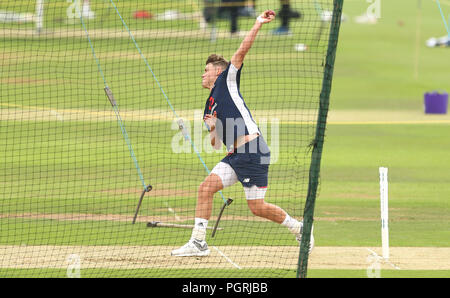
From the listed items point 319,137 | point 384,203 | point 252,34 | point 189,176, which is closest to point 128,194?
point 189,176

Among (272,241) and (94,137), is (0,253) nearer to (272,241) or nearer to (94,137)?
Result: (272,241)

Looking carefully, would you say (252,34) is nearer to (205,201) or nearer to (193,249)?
(205,201)

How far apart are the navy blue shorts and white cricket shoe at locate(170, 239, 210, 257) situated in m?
0.91

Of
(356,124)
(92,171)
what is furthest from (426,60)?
(92,171)

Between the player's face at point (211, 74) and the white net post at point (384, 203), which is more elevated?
the player's face at point (211, 74)

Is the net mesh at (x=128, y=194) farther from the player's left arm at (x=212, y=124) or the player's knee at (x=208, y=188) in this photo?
the player's left arm at (x=212, y=124)

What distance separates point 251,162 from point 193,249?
1271 mm

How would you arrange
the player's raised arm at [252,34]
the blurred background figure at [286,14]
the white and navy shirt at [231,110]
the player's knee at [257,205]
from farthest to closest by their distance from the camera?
the blurred background figure at [286,14]
the player's knee at [257,205]
the white and navy shirt at [231,110]
the player's raised arm at [252,34]

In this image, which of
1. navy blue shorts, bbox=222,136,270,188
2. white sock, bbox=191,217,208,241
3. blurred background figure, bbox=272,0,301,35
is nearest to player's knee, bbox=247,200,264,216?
navy blue shorts, bbox=222,136,270,188

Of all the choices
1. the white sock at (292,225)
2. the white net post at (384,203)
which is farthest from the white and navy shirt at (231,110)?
the white net post at (384,203)

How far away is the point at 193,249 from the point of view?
10.2m

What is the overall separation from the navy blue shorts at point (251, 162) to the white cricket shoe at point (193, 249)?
2.98 ft

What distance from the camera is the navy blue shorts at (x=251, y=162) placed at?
9.90 metres
